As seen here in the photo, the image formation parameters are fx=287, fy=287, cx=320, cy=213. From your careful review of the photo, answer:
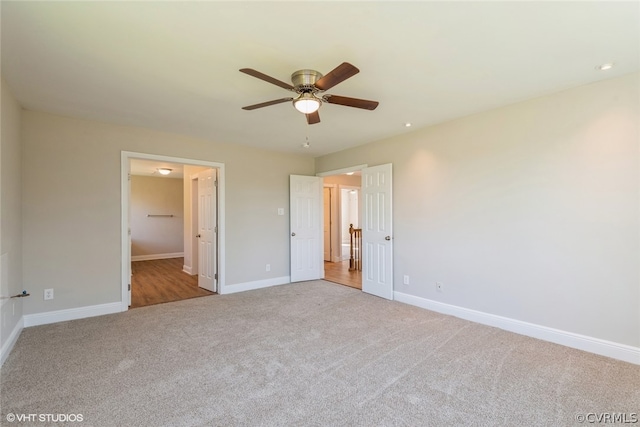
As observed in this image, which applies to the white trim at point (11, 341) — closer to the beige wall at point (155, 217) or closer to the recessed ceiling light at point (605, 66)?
the recessed ceiling light at point (605, 66)

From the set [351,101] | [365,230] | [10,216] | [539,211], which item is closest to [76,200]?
[10,216]

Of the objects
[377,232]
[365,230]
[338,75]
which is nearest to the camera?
[338,75]

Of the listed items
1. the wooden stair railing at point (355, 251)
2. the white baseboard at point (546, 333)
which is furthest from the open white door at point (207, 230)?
the white baseboard at point (546, 333)

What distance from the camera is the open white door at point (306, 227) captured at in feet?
18.6

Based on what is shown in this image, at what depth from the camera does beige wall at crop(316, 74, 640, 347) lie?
2594 millimetres

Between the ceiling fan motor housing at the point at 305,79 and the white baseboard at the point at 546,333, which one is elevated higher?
the ceiling fan motor housing at the point at 305,79

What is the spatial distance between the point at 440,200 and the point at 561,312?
174cm

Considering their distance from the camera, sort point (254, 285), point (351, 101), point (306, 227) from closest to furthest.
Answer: point (351, 101) → point (254, 285) → point (306, 227)

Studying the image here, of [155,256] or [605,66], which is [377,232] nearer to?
[605,66]

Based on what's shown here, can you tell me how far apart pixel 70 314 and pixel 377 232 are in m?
4.35

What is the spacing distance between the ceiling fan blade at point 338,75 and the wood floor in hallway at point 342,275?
3.91 meters

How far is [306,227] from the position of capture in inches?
229

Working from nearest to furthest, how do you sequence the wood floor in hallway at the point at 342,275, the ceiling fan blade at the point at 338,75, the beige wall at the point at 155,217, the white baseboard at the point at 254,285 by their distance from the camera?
the ceiling fan blade at the point at 338,75 → the white baseboard at the point at 254,285 → the wood floor in hallway at the point at 342,275 → the beige wall at the point at 155,217

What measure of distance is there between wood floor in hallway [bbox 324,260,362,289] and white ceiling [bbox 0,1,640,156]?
133 inches
